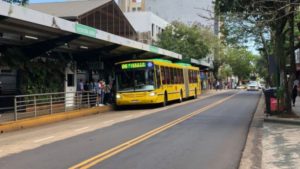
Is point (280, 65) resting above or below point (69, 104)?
above

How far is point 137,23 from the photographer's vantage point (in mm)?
66562

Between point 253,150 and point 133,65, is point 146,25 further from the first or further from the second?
point 253,150

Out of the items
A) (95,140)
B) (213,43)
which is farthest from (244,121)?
(213,43)

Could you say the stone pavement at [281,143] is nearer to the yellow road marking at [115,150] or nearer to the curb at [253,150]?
the curb at [253,150]

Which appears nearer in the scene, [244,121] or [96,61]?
[244,121]

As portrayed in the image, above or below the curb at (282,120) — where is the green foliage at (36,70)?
above

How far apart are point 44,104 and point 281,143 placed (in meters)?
13.1

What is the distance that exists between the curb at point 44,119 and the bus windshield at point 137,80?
2.16 meters

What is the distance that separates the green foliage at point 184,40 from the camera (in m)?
64.6

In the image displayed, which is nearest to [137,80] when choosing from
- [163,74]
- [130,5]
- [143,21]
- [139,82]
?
[139,82]

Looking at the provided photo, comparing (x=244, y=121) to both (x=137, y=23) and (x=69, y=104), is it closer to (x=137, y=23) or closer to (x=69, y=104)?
(x=69, y=104)

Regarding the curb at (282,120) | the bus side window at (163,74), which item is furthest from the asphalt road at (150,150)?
the bus side window at (163,74)

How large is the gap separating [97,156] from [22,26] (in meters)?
11.3

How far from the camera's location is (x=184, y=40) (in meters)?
66.5
